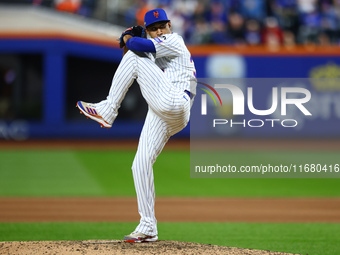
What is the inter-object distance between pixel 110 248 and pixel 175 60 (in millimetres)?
1576

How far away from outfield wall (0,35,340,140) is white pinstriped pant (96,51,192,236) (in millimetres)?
12772

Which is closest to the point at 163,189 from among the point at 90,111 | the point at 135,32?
the point at 90,111

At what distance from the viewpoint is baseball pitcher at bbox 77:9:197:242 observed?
4.55 metres

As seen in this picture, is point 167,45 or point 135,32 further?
point 135,32

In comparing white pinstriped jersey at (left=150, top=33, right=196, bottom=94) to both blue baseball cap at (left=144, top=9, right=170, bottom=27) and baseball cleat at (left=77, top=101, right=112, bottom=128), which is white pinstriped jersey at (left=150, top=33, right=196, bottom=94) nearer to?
blue baseball cap at (left=144, top=9, right=170, bottom=27)

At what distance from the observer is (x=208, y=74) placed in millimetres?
18094

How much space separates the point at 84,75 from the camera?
18484 mm

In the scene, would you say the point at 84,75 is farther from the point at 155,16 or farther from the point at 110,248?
the point at 110,248

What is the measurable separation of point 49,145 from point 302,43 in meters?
8.28

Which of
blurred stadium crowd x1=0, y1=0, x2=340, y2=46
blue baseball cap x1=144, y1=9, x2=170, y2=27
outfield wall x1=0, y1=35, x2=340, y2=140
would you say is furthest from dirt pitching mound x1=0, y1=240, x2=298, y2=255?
blurred stadium crowd x1=0, y1=0, x2=340, y2=46

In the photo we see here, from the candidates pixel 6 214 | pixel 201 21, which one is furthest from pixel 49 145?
pixel 6 214

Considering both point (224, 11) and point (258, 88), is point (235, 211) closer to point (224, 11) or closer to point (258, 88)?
point (258, 88)

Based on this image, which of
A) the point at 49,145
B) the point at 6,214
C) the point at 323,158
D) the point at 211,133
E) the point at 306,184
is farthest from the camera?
the point at 211,133

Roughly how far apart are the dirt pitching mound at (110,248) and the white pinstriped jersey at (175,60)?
50.4 inches
